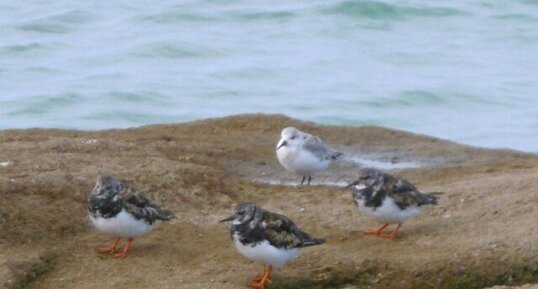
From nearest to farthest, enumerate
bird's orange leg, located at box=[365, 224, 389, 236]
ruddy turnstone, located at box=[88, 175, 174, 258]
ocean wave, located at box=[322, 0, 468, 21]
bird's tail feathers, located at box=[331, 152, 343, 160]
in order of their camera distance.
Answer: ruddy turnstone, located at box=[88, 175, 174, 258], bird's orange leg, located at box=[365, 224, 389, 236], bird's tail feathers, located at box=[331, 152, 343, 160], ocean wave, located at box=[322, 0, 468, 21]

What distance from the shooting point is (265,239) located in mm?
8500

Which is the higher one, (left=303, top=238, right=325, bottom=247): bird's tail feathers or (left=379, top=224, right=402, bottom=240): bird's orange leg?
Answer: (left=303, top=238, right=325, bottom=247): bird's tail feathers

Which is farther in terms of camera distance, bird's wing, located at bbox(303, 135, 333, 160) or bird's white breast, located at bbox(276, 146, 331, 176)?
bird's wing, located at bbox(303, 135, 333, 160)

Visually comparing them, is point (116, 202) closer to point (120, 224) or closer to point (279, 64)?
point (120, 224)

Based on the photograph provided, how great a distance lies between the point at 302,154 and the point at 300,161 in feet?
0.23

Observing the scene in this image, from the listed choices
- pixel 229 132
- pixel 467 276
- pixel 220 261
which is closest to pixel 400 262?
pixel 467 276

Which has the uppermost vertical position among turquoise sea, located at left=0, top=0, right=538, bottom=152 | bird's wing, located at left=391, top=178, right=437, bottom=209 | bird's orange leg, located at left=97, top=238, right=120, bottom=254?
bird's wing, located at left=391, top=178, right=437, bottom=209

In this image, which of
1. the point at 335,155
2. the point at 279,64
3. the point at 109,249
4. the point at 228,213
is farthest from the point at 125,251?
the point at 279,64

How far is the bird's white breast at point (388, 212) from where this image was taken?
31.0 feet

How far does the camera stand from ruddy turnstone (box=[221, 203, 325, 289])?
849 centimetres

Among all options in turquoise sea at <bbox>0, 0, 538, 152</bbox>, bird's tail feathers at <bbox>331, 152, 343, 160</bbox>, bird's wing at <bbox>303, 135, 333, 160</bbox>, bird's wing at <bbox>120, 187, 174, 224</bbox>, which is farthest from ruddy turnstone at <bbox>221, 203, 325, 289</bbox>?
turquoise sea at <bbox>0, 0, 538, 152</bbox>

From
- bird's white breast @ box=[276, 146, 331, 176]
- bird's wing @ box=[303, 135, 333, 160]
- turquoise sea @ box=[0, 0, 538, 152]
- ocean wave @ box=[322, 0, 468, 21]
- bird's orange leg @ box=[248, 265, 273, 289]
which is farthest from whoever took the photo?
ocean wave @ box=[322, 0, 468, 21]

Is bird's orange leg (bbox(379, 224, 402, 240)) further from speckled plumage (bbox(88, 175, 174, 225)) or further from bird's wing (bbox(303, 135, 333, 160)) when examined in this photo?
bird's wing (bbox(303, 135, 333, 160))

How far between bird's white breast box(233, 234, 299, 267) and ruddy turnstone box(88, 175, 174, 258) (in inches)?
36.5
